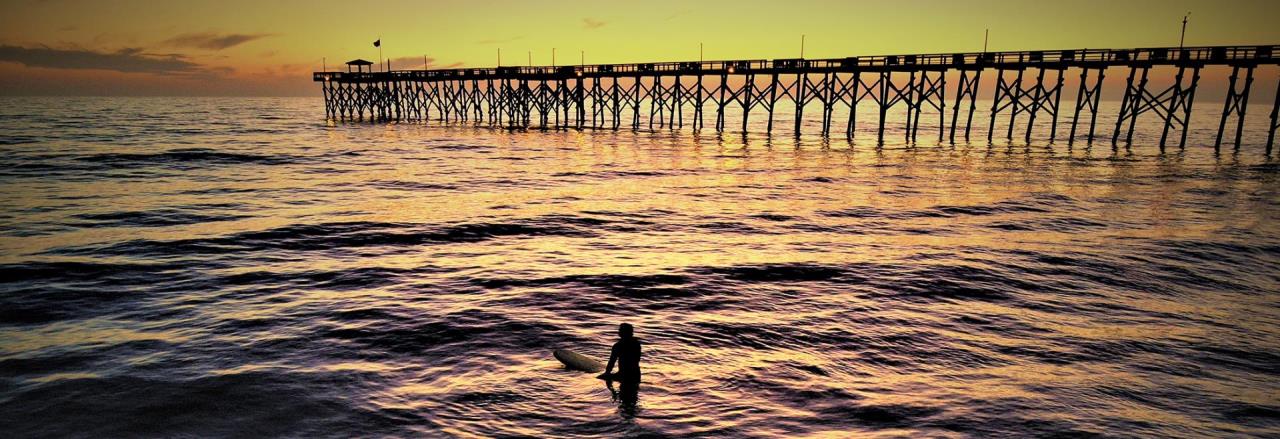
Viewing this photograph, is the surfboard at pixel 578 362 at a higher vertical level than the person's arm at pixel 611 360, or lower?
lower

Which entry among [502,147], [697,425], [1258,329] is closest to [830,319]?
[697,425]

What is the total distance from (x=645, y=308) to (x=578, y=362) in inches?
134

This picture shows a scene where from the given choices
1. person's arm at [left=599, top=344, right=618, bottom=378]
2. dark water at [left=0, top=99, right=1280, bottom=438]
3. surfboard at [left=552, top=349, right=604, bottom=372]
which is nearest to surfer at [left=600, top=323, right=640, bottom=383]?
person's arm at [left=599, top=344, right=618, bottom=378]

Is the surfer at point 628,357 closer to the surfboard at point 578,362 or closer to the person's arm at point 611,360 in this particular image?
the person's arm at point 611,360

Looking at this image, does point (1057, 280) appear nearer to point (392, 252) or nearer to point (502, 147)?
point (392, 252)

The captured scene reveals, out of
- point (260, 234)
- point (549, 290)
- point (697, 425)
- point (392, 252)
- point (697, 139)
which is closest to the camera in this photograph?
point (697, 425)

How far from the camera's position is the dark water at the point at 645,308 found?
8828 mm

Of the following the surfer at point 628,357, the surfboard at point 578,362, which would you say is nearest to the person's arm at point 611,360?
the surfer at point 628,357

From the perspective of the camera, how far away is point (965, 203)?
83.5ft

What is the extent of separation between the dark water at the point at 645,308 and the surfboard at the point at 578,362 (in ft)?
0.66

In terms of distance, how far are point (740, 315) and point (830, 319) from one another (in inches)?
64.3

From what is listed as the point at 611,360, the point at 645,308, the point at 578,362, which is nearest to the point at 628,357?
the point at 611,360

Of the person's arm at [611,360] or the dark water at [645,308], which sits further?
the person's arm at [611,360]

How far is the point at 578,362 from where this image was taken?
10062 millimetres
